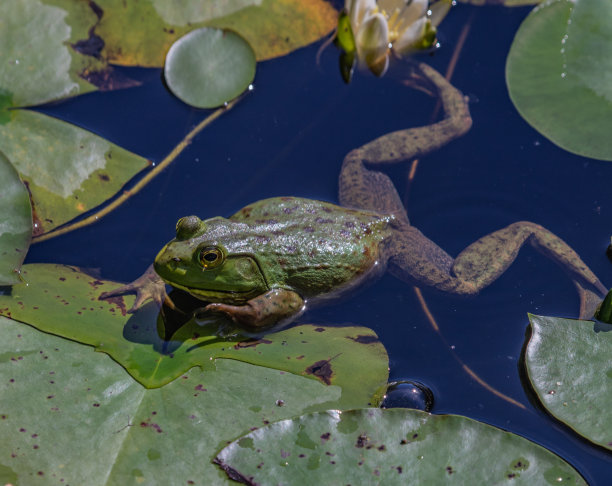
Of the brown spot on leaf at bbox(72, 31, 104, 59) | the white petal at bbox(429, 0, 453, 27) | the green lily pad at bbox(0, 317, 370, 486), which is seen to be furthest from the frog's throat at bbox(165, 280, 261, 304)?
the white petal at bbox(429, 0, 453, 27)

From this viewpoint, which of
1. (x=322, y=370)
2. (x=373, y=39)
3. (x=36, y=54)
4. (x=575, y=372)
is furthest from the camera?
(x=373, y=39)

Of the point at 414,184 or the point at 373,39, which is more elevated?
the point at 373,39

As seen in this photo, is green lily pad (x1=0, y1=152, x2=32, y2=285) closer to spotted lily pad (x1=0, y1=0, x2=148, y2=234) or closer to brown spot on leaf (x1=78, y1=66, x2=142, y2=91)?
spotted lily pad (x1=0, y1=0, x2=148, y2=234)

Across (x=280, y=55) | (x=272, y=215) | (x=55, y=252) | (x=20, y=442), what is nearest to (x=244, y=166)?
(x=272, y=215)

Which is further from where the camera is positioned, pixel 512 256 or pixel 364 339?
pixel 512 256

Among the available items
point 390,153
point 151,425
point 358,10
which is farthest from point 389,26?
point 151,425

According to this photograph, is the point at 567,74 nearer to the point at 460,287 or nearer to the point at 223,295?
the point at 460,287

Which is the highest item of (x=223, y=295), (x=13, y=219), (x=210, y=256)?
Answer: (x=13, y=219)
